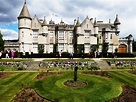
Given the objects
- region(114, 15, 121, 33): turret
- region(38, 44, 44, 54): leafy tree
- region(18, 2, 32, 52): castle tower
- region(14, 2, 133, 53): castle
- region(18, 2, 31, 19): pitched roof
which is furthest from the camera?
region(114, 15, 121, 33): turret

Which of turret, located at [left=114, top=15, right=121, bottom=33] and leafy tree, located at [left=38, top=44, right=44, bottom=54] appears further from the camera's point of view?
turret, located at [left=114, top=15, right=121, bottom=33]

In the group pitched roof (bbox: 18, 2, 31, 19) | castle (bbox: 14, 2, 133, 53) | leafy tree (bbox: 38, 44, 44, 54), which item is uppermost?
pitched roof (bbox: 18, 2, 31, 19)

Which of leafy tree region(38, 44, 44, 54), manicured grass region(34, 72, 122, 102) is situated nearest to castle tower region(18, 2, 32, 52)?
Answer: leafy tree region(38, 44, 44, 54)

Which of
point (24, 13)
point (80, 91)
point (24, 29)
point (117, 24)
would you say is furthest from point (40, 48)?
point (80, 91)

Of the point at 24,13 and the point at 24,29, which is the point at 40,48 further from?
the point at 24,13

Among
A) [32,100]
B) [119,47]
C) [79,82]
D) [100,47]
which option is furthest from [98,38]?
[32,100]

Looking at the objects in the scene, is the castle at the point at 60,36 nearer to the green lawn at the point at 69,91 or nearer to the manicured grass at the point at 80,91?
the green lawn at the point at 69,91

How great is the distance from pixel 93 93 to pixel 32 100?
180 inches

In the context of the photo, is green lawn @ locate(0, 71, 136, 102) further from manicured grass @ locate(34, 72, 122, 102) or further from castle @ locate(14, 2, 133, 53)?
castle @ locate(14, 2, 133, 53)

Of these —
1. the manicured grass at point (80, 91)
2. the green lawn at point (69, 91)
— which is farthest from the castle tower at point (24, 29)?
the manicured grass at point (80, 91)

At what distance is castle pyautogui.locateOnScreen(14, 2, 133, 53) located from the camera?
48188mm

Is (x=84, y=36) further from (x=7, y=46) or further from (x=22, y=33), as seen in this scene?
(x=7, y=46)

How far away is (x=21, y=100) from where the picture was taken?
11383 mm

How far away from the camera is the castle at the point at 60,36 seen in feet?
158
